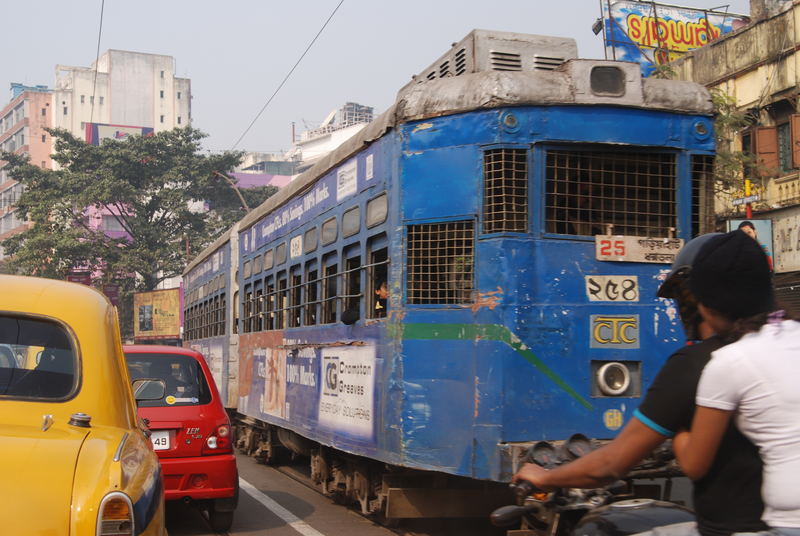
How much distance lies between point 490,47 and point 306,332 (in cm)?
389

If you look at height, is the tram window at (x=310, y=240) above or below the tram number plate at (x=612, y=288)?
above

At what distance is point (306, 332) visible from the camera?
10164 mm

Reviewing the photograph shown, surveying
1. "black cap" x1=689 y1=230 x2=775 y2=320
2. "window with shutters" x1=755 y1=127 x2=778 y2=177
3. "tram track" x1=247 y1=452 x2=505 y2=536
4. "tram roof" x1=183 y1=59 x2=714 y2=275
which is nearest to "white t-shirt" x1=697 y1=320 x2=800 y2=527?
"black cap" x1=689 y1=230 x2=775 y2=320

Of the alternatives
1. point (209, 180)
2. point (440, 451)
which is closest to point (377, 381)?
point (440, 451)

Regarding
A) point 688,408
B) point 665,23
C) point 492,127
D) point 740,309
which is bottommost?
point 688,408

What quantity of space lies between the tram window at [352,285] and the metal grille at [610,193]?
2.01 metres

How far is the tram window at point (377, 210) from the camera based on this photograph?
7.61m

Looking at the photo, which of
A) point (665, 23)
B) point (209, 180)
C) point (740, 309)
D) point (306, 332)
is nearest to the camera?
point (740, 309)

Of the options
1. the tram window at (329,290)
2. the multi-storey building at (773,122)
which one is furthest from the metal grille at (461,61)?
the multi-storey building at (773,122)

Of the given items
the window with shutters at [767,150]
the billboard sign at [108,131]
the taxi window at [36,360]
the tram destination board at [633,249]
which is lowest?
the taxi window at [36,360]

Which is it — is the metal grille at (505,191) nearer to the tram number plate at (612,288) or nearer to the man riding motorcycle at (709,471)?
the tram number plate at (612,288)

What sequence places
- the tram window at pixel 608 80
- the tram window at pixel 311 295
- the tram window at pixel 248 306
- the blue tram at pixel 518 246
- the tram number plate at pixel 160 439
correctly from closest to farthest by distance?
1. the blue tram at pixel 518 246
2. the tram window at pixel 608 80
3. the tram number plate at pixel 160 439
4. the tram window at pixel 311 295
5. the tram window at pixel 248 306

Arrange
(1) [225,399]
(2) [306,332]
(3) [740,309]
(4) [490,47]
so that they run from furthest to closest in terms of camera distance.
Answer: (1) [225,399] → (2) [306,332] → (4) [490,47] → (3) [740,309]

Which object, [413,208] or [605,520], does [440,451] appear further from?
[605,520]
